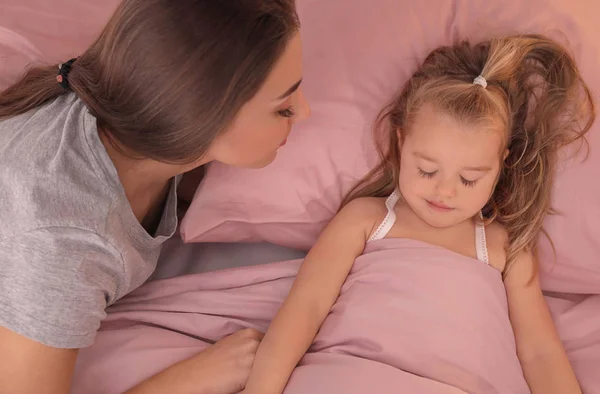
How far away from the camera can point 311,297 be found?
1.06 metres

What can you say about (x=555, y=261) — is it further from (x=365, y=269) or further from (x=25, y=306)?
(x=25, y=306)

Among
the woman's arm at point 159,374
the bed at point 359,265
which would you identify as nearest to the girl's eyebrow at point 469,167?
the bed at point 359,265

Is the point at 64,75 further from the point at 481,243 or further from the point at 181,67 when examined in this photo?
the point at 481,243

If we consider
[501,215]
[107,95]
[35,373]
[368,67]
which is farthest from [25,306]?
[501,215]

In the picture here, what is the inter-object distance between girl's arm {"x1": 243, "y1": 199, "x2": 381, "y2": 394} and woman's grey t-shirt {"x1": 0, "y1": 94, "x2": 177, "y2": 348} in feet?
0.87

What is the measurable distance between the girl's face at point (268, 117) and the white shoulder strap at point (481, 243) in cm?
40

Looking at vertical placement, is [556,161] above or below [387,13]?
below

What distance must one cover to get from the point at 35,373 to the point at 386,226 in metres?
0.61

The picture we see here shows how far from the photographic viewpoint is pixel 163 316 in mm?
1118

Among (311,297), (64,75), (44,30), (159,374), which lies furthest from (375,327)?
(44,30)

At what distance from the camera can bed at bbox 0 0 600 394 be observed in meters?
1.00

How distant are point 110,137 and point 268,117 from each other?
0.23 meters

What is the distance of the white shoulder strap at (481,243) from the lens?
1108 mm

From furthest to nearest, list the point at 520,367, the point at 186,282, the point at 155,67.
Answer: the point at 186,282
the point at 520,367
the point at 155,67
